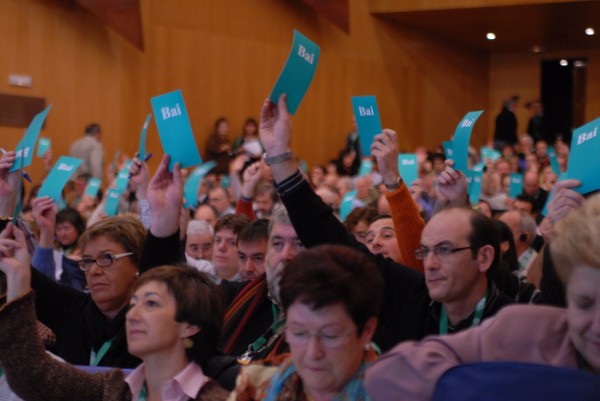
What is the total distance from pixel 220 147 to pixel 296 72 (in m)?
10.9

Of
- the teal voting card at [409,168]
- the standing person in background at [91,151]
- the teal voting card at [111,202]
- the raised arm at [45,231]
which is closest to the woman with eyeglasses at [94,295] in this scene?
the raised arm at [45,231]

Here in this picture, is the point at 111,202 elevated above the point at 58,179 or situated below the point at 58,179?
below

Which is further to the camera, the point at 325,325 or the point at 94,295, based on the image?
the point at 94,295

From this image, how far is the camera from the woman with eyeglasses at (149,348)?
2.57 m

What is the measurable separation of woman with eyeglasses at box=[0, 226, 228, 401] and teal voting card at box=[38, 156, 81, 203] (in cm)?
140


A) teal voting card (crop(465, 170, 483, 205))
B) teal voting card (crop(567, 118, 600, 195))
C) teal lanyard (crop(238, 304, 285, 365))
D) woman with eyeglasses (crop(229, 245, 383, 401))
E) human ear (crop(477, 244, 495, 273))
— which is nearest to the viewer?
woman with eyeglasses (crop(229, 245, 383, 401))

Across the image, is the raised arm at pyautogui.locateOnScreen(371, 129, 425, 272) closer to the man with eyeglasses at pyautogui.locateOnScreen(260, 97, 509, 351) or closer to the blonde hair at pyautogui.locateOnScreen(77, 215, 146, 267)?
the man with eyeglasses at pyautogui.locateOnScreen(260, 97, 509, 351)

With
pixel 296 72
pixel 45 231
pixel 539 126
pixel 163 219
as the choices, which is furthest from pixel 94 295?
pixel 539 126

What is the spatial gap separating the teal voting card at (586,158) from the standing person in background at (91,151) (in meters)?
9.65

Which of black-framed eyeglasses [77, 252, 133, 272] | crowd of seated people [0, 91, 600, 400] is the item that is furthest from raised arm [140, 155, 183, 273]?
black-framed eyeglasses [77, 252, 133, 272]

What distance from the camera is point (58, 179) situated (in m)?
4.23

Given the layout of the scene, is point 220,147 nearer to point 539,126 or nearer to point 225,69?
point 225,69

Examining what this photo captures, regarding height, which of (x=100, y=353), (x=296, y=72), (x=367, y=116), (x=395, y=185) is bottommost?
(x=100, y=353)

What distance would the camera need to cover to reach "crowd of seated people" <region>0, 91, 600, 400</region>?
1542mm
